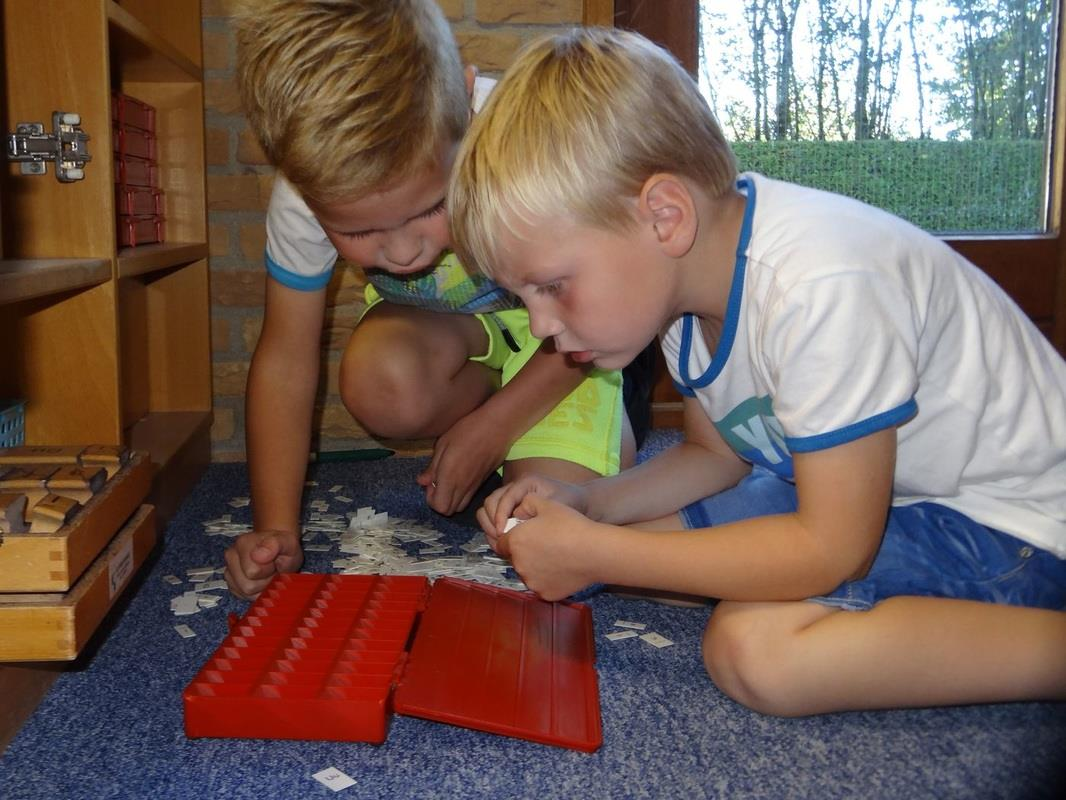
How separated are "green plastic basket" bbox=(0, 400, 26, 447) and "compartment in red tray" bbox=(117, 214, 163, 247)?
17.4 inches

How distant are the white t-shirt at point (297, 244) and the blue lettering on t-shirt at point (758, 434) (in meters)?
0.45

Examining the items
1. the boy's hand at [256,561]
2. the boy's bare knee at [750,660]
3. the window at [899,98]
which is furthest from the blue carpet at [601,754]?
the window at [899,98]

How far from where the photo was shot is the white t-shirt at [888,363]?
0.74 meters

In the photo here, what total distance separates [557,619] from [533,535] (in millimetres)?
154

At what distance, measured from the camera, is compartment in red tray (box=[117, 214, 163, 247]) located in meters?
1.49

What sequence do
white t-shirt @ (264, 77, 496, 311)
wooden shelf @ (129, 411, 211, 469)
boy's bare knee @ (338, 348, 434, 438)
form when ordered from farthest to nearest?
1. wooden shelf @ (129, 411, 211, 469)
2. boy's bare knee @ (338, 348, 434, 438)
3. white t-shirt @ (264, 77, 496, 311)

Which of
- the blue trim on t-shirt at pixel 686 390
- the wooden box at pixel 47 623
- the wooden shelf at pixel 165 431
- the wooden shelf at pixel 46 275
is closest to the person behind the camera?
the wooden box at pixel 47 623

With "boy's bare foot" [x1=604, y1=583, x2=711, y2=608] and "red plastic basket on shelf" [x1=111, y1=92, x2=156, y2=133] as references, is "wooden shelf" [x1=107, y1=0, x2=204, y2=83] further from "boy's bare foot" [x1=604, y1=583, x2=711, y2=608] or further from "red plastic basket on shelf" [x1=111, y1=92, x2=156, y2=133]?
"boy's bare foot" [x1=604, y1=583, x2=711, y2=608]

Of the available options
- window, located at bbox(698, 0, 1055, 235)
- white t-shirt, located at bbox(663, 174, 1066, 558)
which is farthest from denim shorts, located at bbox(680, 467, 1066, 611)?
window, located at bbox(698, 0, 1055, 235)

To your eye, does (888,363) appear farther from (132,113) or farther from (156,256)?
(132,113)

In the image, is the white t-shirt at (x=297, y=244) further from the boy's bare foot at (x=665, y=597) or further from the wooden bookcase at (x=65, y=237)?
the boy's bare foot at (x=665, y=597)

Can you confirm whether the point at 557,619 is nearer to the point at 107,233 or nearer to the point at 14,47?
the point at 107,233

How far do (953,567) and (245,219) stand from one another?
1.28 metres

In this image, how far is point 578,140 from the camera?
0.78 m
